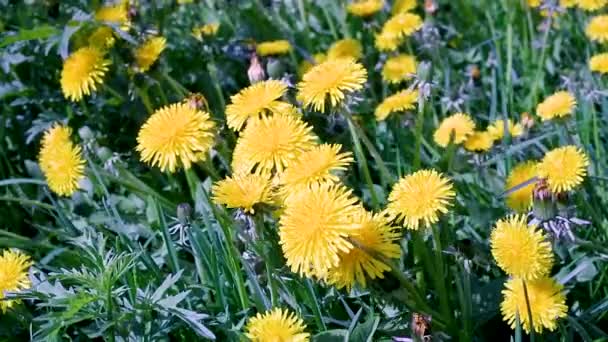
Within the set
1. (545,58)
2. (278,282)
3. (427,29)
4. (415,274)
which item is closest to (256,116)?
(278,282)

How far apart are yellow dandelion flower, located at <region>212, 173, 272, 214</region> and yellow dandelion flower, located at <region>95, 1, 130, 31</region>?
958mm

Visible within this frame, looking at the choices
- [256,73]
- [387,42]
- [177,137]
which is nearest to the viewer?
[177,137]

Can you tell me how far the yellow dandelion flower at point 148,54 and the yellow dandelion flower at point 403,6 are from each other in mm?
868

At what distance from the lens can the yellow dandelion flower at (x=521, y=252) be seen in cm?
123

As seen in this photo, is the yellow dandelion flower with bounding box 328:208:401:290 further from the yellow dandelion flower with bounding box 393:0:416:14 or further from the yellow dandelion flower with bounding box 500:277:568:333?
the yellow dandelion flower with bounding box 393:0:416:14

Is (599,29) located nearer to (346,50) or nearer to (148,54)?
(346,50)

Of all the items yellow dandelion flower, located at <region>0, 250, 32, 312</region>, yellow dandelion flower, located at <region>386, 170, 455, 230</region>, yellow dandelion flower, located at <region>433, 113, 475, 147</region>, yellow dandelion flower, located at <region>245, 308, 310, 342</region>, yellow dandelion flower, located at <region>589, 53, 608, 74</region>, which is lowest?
yellow dandelion flower, located at <region>0, 250, 32, 312</region>

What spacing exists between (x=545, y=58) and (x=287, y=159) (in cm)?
145

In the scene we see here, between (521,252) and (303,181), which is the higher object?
(303,181)

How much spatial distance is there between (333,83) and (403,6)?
126cm

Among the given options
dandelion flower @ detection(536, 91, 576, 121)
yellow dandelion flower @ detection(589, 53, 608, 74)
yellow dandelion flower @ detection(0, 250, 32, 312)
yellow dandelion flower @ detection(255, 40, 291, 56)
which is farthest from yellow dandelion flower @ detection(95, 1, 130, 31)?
yellow dandelion flower @ detection(589, 53, 608, 74)

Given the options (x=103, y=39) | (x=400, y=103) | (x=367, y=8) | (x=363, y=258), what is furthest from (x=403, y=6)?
(x=363, y=258)

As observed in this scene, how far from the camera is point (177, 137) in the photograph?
136 centimetres

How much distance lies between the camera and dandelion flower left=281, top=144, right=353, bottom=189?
123cm
